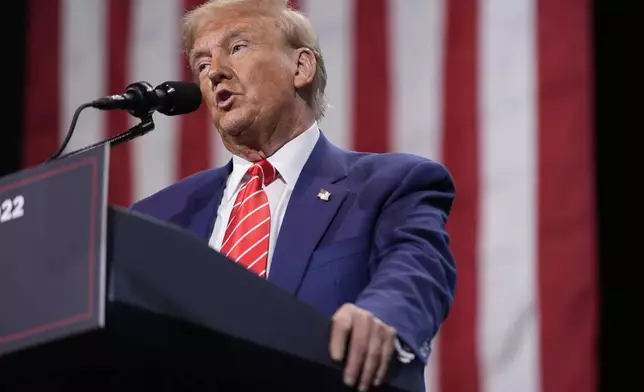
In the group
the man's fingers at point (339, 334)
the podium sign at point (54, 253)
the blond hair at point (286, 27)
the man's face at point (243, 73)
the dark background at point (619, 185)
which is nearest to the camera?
the podium sign at point (54, 253)

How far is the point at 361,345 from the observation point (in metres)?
1.38

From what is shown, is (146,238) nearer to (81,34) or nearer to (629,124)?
(629,124)

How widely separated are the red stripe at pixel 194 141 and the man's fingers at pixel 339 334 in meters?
2.24

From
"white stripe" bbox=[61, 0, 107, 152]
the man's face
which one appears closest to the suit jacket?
the man's face

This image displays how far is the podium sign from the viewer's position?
1180 mm

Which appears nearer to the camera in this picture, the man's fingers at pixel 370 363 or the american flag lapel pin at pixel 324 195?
the man's fingers at pixel 370 363

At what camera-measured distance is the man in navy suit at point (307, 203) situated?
1499mm

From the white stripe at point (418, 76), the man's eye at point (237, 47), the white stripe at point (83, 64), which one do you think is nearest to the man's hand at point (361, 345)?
the man's eye at point (237, 47)

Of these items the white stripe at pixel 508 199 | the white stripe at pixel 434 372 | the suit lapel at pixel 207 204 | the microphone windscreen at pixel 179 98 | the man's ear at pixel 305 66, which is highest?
the microphone windscreen at pixel 179 98

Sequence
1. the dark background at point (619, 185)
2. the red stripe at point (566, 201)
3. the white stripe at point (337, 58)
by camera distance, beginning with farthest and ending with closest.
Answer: the white stripe at point (337, 58) → the red stripe at point (566, 201) → the dark background at point (619, 185)

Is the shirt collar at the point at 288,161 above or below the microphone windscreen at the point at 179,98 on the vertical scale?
below

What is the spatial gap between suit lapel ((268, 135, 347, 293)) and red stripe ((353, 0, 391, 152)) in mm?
1303

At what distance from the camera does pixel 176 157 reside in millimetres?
3666

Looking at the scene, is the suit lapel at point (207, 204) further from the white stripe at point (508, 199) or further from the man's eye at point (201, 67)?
the white stripe at point (508, 199)
